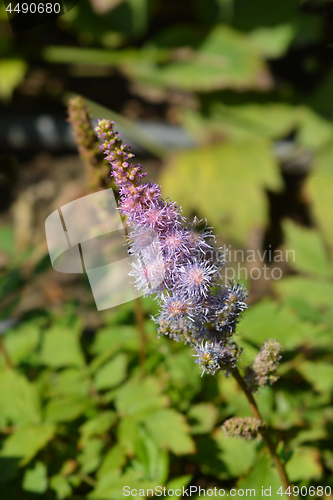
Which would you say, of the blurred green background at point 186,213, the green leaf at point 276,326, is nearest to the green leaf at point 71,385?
the blurred green background at point 186,213

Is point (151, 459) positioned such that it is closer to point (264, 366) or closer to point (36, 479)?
point (36, 479)

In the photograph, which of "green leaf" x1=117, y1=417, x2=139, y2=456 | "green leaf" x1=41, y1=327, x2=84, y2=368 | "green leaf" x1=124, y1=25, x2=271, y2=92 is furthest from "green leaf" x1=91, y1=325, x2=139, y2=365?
"green leaf" x1=124, y1=25, x2=271, y2=92

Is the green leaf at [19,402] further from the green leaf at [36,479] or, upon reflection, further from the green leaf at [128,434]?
the green leaf at [128,434]

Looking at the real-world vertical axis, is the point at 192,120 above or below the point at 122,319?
above

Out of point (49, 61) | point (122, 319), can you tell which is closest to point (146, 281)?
point (122, 319)

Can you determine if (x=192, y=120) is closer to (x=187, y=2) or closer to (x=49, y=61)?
(x=187, y=2)
